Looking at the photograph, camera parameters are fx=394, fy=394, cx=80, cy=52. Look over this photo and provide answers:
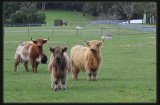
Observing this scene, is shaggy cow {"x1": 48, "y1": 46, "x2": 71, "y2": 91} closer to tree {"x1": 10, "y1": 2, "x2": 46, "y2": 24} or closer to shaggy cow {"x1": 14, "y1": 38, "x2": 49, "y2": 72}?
shaggy cow {"x1": 14, "y1": 38, "x2": 49, "y2": 72}

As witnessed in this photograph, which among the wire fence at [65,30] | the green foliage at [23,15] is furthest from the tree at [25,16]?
the wire fence at [65,30]

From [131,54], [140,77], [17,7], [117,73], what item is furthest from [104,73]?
[17,7]

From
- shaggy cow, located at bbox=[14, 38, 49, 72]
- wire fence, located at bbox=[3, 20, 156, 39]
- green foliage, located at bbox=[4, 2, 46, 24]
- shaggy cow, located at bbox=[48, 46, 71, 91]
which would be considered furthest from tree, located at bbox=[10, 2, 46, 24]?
shaggy cow, located at bbox=[48, 46, 71, 91]

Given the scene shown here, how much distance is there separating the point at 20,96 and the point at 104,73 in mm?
7613

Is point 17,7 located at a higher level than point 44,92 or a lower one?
higher

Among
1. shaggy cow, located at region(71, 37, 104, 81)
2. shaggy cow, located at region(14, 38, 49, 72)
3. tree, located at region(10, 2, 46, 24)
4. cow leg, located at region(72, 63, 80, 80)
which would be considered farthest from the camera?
tree, located at region(10, 2, 46, 24)

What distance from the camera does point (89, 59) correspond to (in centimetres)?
1552

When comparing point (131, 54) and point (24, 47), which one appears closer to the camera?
point (24, 47)

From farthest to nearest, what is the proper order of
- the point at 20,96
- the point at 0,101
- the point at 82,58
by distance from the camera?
the point at 82,58
the point at 20,96
the point at 0,101

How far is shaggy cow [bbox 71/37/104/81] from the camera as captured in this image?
598 inches

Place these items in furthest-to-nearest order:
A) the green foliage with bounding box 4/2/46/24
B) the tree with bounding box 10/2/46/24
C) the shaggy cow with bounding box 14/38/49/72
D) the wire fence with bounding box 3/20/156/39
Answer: the tree with bounding box 10/2/46/24, the green foliage with bounding box 4/2/46/24, the wire fence with bounding box 3/20/156/39, the shaggy cow with bounding box 14/38/49/72

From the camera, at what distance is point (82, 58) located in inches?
627

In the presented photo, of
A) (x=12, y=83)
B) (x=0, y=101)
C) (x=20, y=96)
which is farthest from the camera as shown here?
(x=12, y=83)

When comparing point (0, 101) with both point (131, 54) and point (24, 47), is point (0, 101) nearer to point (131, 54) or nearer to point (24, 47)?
point (24, 47)
